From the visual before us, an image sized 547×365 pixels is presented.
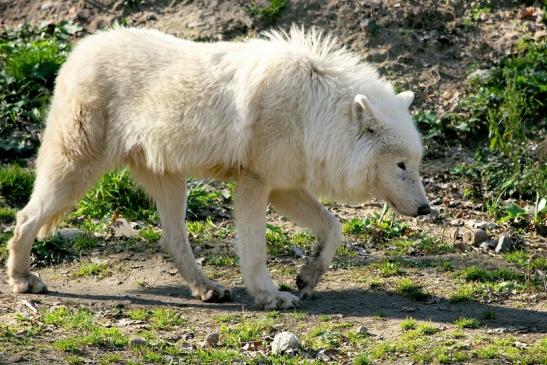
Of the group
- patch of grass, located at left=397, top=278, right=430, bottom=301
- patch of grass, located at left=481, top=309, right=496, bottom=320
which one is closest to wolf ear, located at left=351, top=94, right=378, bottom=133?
patch of grass, located at left=397, top=278, right=430, bottom=301

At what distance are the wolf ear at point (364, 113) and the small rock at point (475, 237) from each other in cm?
227

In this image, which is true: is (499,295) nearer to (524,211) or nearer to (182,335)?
(524,211)

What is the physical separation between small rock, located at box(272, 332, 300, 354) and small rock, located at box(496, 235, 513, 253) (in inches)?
127

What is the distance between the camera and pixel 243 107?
25.3 feet

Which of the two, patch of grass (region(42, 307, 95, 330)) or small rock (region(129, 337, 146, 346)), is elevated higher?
small rock (region(129, 337, 146, 346))

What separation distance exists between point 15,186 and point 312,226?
12.4ft

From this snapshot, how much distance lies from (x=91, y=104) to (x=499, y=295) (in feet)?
12.0

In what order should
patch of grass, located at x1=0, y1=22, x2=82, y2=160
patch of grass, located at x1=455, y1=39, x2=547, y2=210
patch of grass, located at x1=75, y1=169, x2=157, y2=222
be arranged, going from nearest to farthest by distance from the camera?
patch of grass, located at x1=75, y1=169, x2=157, y2=222 → patch of grass, located at x1=455, y1=39, x2=547, y2=210 → patch of grass, located at x1=0, y1=22, x2=82, y2=160

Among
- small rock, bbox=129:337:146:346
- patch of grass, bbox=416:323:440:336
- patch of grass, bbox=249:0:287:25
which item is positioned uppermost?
patch of grass, bbox=249:0:287:25

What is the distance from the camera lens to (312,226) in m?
8.11

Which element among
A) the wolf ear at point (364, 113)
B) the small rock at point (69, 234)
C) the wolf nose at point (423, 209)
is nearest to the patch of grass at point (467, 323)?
the wolf nose at point (423, 209)

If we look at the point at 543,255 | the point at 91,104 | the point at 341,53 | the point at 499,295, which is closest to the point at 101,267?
the point at 91,104

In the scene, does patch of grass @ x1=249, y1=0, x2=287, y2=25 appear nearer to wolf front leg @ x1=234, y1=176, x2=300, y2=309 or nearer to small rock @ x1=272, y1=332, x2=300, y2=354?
wolf front leg @ x1=234, y1=176, x2=300, y2=309

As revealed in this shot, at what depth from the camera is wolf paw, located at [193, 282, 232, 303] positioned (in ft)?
26.3
